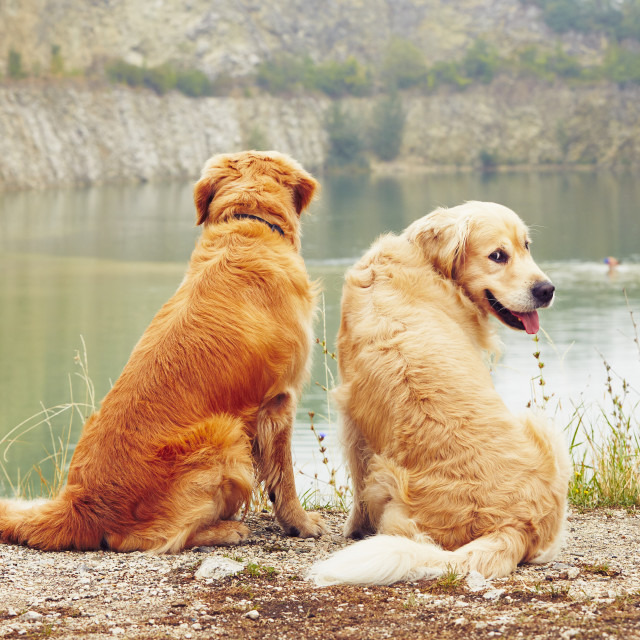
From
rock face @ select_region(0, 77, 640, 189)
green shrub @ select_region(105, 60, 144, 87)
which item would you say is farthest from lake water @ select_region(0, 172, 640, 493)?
green shrub @ select_region(105, 60, 144, 87)

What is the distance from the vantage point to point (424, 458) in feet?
13.1

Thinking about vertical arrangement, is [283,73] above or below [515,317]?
above

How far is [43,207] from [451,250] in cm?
6674

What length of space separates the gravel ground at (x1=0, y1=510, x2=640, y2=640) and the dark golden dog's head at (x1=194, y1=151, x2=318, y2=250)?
6.16 feet

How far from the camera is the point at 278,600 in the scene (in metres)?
3.55

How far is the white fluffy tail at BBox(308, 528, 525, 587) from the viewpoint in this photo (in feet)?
11.9

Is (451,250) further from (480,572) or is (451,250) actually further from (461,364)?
(480,572)

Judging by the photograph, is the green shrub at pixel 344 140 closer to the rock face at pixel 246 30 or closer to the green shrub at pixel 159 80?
the rock face at pixel 246 30

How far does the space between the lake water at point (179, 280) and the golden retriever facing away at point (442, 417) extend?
3.41 feet

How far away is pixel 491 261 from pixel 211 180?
1719mm

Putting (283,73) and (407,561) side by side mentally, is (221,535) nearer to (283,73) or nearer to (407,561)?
(407,561)

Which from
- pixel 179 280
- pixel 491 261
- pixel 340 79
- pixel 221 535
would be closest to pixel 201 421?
pixel 221 535

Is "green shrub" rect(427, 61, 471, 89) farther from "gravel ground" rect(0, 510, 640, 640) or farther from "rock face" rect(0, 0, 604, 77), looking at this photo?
"gravel ground" rect(0, 510, 640, 640)

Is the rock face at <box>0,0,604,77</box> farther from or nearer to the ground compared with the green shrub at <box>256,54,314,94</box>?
farther from the ground
